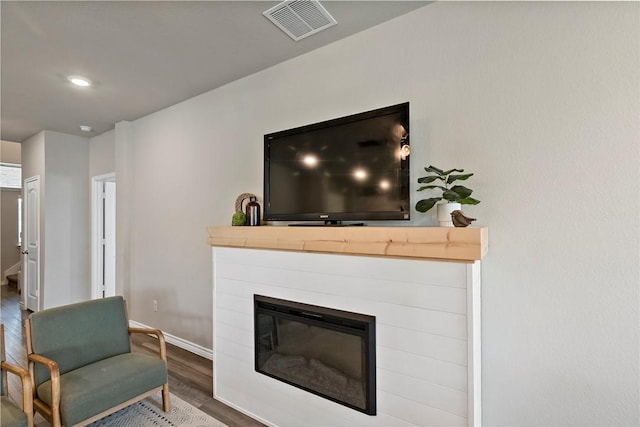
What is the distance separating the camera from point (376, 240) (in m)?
1.70

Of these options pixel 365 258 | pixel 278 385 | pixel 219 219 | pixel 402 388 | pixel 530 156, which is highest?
pixel 530 156

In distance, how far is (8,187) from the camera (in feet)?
22.9

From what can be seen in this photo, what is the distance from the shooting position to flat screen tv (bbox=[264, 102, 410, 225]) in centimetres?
186

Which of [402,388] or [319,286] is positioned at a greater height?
[319,286]

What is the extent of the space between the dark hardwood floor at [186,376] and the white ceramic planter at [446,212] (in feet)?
6.05

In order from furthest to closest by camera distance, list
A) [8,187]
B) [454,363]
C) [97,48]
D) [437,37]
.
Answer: [8,187] → [97,48] → [437,37] → [454,363]

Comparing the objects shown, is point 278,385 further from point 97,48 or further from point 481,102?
point 97,48

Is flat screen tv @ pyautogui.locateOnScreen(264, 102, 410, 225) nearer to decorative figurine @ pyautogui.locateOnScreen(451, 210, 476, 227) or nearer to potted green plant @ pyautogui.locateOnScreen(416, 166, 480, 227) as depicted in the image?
potted green plant @ pyautogui.locateOnScreen(416, 166, 480, 227)

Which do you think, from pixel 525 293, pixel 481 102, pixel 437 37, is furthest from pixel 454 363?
pixel 437 37

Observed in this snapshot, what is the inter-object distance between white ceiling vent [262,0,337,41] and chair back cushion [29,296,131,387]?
7.95 feet

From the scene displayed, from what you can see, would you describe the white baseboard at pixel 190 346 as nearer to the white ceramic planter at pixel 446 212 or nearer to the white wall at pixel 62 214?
the white wall at pixel 62 214

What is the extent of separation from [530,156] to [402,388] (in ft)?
4.50

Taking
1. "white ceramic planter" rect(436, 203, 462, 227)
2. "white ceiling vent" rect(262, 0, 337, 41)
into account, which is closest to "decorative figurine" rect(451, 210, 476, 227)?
"white ceramic planter" rect(436, 203, 462, 227)

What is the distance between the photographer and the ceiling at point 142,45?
1957 millimetres
